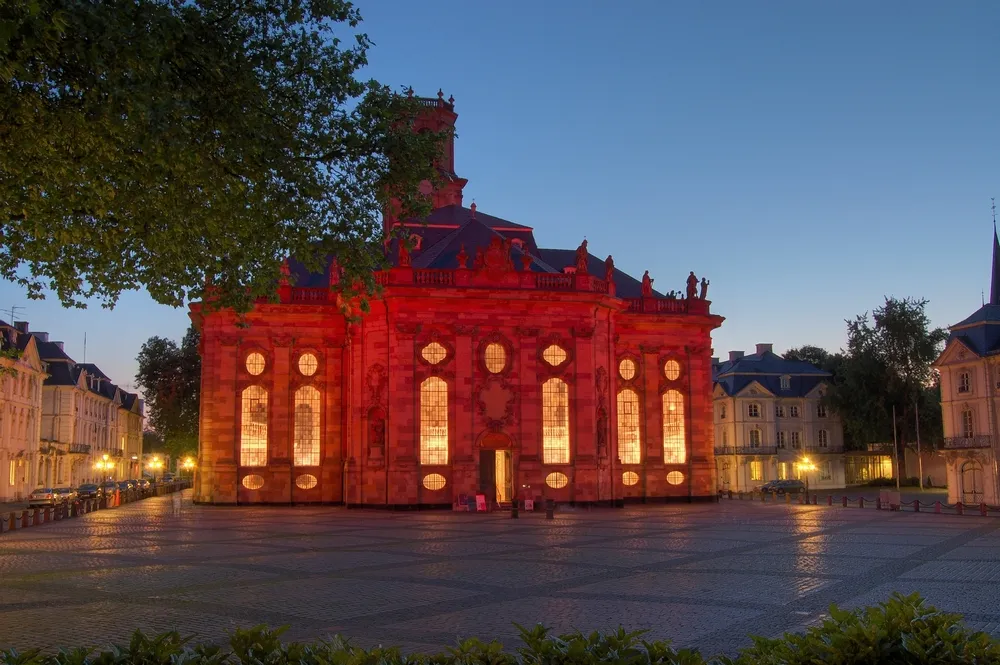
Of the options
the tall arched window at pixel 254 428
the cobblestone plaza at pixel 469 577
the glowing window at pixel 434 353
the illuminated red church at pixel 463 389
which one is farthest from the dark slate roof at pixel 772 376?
the cobblestone plaza at pixel 469 577

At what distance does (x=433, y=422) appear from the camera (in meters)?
49.6

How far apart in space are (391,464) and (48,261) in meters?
33.2

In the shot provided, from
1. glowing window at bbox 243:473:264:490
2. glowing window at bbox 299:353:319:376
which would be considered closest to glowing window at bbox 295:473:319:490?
glowing window at bbox 243:473:264:490

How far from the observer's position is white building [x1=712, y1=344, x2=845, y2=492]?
90938mm

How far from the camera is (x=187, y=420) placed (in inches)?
2712

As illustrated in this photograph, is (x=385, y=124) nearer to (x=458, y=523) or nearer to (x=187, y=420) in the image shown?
(x=458, y=523)

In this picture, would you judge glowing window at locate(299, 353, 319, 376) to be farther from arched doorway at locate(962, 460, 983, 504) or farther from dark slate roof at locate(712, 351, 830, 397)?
dark slate roof at locate(712, 351, 830, 397)

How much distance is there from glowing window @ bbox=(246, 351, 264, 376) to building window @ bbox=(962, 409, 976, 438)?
43.2 m

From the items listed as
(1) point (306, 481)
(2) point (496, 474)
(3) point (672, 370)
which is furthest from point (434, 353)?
(3) point (672, 370)

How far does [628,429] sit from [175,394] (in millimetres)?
32765

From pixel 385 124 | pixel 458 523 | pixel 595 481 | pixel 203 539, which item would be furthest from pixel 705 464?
pixel 385 124

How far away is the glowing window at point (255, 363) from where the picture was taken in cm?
5522

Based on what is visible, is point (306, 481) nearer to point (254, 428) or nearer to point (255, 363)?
point (254, 428)

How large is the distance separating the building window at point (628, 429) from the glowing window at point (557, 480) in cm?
709
